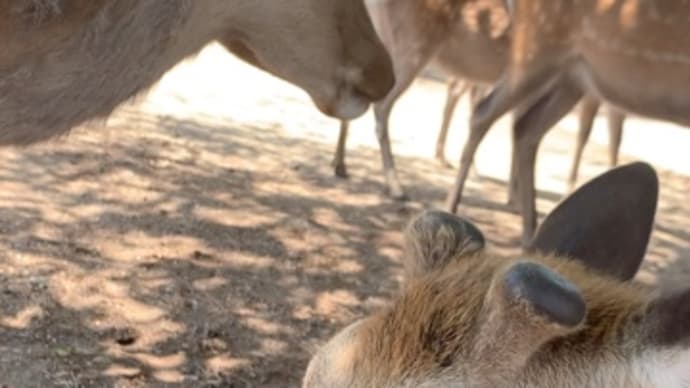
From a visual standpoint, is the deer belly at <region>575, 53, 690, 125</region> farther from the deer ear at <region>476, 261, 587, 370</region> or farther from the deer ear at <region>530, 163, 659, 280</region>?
the deer ear at <region>476, 261, 587, 370</region>

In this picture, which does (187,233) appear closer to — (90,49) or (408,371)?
(90,49)

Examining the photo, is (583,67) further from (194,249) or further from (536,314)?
(536,314)

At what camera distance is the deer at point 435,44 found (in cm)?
646

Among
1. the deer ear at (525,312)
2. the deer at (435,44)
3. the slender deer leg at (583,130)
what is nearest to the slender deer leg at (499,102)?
the deer at (435,44)

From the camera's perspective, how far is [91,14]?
259cm

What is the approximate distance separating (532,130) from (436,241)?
425 centimetres

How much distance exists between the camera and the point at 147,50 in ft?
8.96

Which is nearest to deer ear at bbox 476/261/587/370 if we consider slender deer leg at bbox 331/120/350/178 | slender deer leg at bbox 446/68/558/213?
slender deer leg at bbox 446/68/558/213

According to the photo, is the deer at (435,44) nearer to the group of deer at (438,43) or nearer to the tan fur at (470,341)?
the group of deer at (438,43)

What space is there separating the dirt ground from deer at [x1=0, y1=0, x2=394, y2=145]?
21 centimetres

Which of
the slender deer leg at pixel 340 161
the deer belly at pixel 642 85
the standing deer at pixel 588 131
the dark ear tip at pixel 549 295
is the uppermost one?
the dark ear tip at pixel 549 295

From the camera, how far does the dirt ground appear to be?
3973mm

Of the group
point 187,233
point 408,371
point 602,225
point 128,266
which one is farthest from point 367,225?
point 408,371

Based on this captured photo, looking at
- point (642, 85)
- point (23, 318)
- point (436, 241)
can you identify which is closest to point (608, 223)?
point (436, 241)
